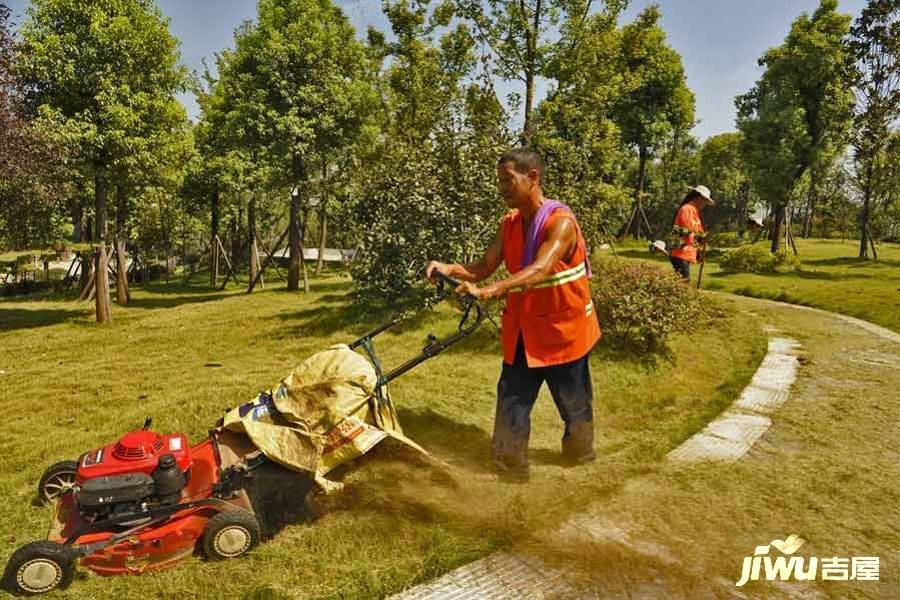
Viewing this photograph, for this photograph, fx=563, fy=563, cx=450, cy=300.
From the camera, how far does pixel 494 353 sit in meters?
8.71

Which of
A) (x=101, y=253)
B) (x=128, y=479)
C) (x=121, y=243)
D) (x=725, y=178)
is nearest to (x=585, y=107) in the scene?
(x=128, y=479)

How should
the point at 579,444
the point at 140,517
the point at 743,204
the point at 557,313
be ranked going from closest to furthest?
the point at 140,517, the point at 557,313, the point at 579,444, the point at 743,204

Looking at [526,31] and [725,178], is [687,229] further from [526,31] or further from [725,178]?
[725,178]

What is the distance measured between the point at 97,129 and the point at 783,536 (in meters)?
15.9

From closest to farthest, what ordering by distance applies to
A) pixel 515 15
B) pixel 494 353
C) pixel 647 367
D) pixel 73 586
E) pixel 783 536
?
pixel 73 586
pixel 783 536
pixel 647 367
pixel 494 353
pixel 515 15

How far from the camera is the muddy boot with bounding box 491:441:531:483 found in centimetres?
445

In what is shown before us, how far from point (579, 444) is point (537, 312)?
1262 mm

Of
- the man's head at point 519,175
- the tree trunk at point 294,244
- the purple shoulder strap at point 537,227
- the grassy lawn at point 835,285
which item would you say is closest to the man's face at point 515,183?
the man's head at point 519,175

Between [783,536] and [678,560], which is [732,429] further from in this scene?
[678,560]

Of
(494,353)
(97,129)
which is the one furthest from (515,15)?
(97,129)

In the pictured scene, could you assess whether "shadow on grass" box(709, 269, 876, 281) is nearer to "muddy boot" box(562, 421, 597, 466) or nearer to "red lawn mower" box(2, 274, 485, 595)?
"muddy boot" box(562, 421, 597, 466)

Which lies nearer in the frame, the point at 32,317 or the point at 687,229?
the point at 687,229

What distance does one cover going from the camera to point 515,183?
13.5 ft

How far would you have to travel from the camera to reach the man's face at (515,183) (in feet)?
13.4
